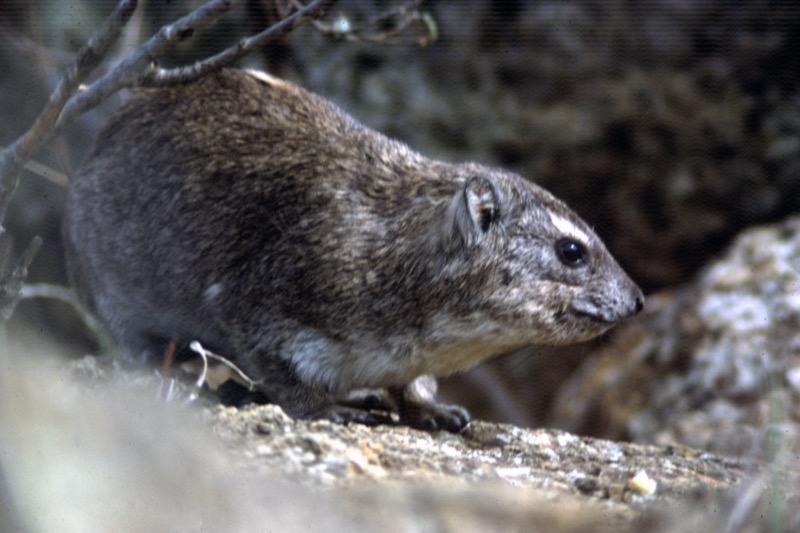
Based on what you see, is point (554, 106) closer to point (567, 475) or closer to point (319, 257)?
point (319, 257)

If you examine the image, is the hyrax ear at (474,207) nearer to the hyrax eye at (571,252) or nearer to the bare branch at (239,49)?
the hyrax eye at (571,252)

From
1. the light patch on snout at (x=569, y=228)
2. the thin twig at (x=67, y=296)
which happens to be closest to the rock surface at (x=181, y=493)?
the light patch on snout at (x=569, y=228)

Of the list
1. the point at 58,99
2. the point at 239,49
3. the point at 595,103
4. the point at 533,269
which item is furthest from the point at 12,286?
the point at 595,103

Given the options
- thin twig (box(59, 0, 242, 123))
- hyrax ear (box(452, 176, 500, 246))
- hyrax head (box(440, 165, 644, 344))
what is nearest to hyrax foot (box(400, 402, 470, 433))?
hyrax head (box(440, 165, 644, 344))

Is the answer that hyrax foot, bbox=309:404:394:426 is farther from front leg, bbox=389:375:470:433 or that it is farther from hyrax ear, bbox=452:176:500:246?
hyrax ear, bbox=452:176:500:246

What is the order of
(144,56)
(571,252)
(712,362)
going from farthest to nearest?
(712,362) → (571,252) → (144,56)

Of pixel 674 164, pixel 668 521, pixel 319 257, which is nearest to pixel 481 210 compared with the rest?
pixel 319 257

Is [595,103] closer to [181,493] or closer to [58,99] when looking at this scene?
[58,99]
